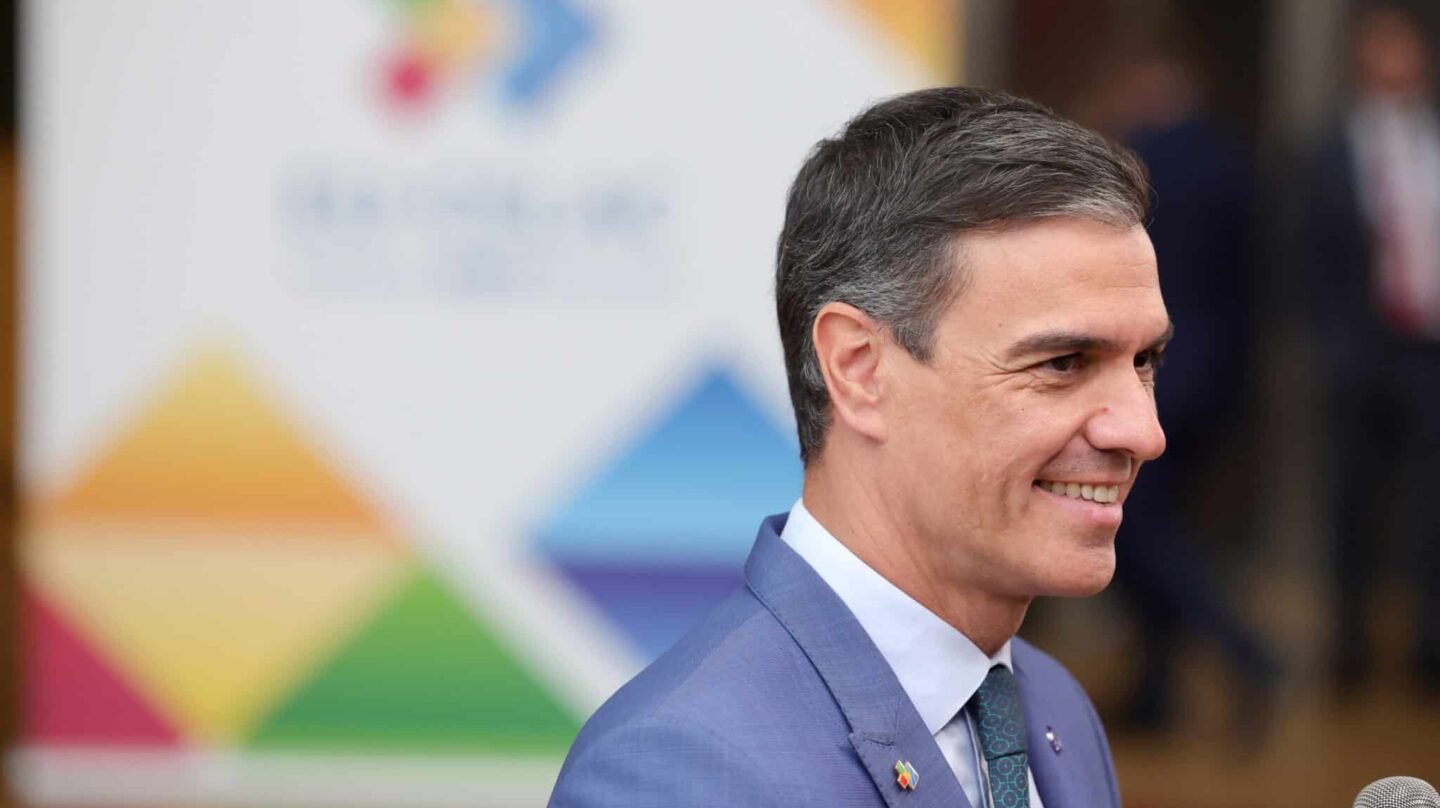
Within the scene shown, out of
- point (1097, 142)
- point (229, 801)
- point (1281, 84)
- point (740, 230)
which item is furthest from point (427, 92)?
point (1281, 84)

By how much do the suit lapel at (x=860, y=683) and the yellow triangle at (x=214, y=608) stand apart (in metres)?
3.00

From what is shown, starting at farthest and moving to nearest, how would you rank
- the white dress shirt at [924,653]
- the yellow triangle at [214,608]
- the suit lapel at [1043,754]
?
the yellow triangle at [214,608], the suit lapel at [1043,754], the white dress shirt at [924,653]

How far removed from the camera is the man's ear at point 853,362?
6.03 feet

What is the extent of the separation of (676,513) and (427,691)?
2.50 ft

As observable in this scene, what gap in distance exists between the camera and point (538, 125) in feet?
15.2

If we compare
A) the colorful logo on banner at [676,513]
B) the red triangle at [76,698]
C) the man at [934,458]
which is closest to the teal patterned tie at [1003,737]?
the man at [934,458]

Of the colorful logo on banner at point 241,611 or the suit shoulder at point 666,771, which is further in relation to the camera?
the colorful logo on banner at point 241,611

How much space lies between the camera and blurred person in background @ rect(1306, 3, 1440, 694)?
238 inches

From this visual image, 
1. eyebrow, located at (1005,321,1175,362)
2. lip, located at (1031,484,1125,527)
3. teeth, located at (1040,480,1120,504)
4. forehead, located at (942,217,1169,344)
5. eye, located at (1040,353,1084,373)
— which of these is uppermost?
forehead, located at (942,217,1169,344)

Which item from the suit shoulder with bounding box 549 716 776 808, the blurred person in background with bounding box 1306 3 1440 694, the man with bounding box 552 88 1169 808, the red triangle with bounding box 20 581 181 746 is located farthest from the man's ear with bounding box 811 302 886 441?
the blurred person in background with bounding box 1306 3 1440 694

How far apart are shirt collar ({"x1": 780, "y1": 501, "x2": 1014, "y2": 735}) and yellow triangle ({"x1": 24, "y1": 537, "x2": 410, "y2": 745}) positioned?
117 inches

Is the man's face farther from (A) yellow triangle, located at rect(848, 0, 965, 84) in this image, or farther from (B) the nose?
(A) yellow triangle, located at rect(848, 0, 965, 84)

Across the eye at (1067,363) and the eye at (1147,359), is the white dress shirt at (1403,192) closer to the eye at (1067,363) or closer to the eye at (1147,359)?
the eye at (1147,359)

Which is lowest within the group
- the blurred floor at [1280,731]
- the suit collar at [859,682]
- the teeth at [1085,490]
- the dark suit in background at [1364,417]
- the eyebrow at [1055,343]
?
the blurred floor at [1280,731]
